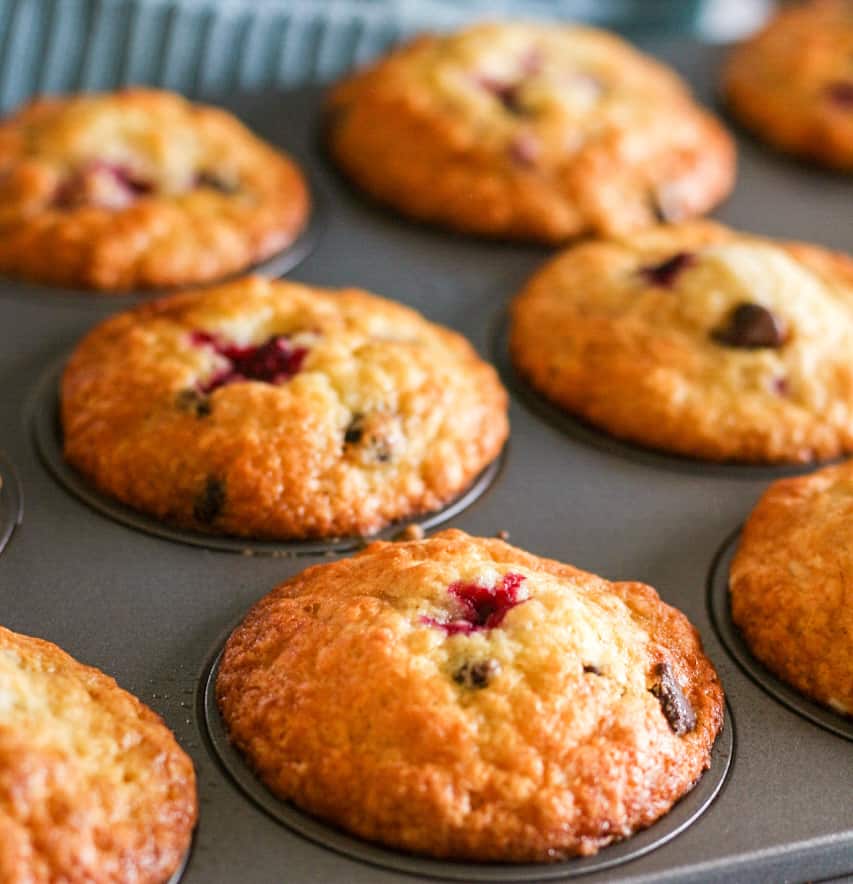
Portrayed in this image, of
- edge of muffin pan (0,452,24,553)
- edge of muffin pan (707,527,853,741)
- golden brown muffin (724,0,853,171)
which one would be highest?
golden brown muffin (724,0,853,171)

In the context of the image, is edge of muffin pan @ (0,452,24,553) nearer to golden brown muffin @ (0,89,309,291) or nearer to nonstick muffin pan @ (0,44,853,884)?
nonstick muffin pan @ (0,44,853,884)

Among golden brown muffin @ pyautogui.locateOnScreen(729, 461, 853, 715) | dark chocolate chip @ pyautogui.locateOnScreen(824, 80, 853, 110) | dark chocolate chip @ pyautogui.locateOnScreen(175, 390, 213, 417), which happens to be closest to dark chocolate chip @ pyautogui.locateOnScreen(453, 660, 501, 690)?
golden brown muffin @ pyautogui.locateOnScreen(729, 461, 853, 715)

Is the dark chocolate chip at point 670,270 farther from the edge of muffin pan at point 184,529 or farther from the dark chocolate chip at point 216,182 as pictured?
the dark chocolate chip at point 216,182

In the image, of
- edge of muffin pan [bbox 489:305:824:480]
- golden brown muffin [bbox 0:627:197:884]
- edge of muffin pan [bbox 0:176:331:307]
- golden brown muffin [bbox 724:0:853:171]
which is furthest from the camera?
A: golden brown muffin [bbox 724:0:853:171]

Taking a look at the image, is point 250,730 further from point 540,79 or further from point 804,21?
point 804,21

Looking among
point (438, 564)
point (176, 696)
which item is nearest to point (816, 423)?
point (438, 564)

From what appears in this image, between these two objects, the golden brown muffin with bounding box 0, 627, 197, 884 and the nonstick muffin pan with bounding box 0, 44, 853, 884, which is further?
the nonstick muffin pan with bounding box 0, 44, 853, 884

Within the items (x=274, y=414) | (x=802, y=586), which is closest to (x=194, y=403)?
(x=274, y=414)

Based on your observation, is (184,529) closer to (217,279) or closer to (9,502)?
(9,502)
